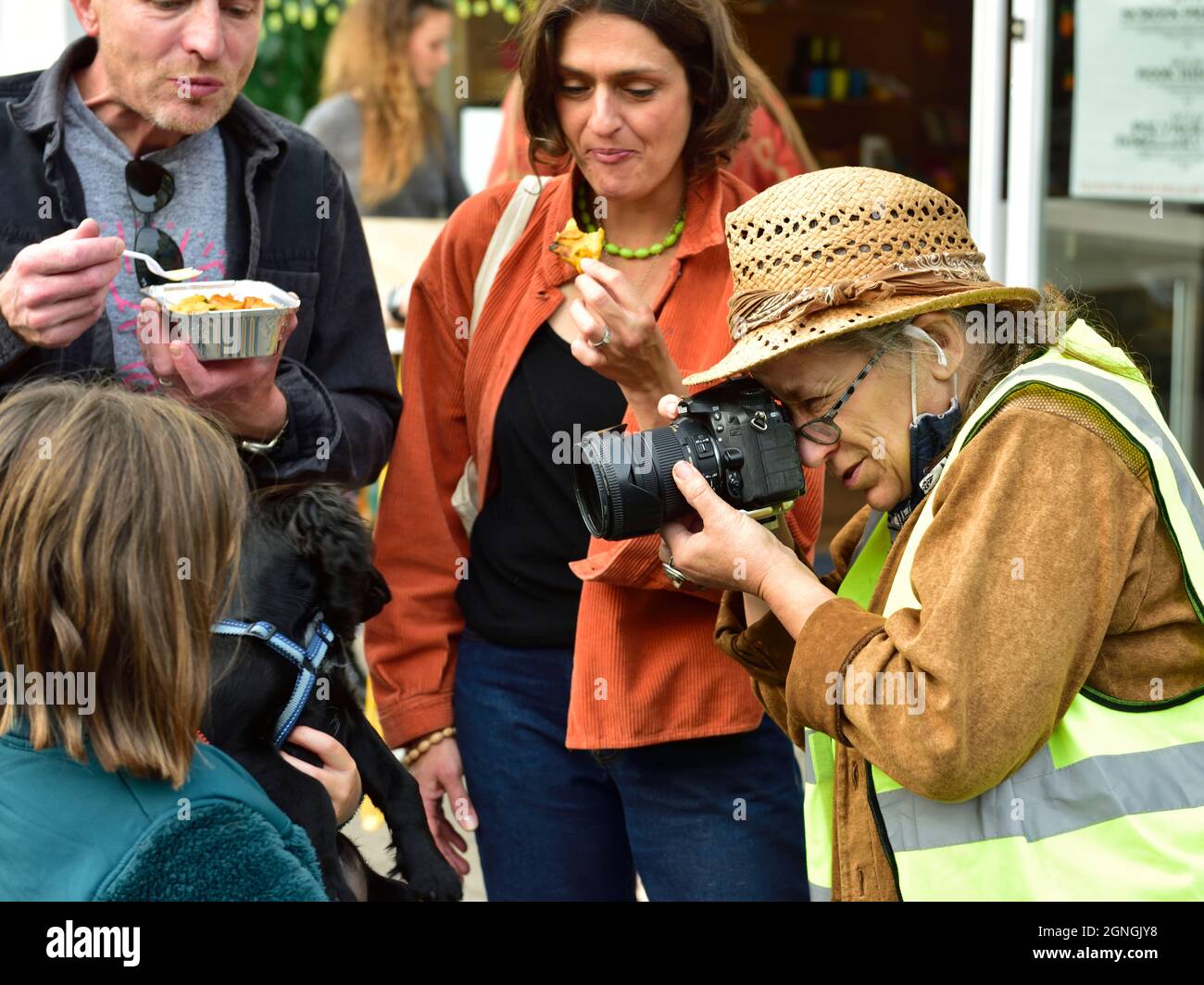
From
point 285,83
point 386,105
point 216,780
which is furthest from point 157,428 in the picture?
point 285,83

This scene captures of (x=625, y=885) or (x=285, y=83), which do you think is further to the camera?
(x=285, y=83)

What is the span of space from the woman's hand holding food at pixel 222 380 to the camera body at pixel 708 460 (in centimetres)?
45

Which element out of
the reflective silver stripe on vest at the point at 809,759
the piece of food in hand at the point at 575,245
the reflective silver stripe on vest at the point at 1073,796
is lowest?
the reflective silver stripe on vest at the point at 809,759

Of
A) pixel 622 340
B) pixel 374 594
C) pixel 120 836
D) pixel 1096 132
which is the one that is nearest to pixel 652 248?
pixel 622 340

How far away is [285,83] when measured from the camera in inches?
240

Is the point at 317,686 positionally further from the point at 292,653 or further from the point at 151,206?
the point at 151,206

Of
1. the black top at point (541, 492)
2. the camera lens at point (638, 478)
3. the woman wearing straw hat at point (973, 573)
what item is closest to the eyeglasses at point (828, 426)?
the woman wearing straw hat at point (973, 573)

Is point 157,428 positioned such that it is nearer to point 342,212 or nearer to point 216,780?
point 216,780

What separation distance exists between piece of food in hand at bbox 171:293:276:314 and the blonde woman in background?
9.69 feet

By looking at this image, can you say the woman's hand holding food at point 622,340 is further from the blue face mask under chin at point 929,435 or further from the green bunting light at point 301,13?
the green bunting light at point 301,13

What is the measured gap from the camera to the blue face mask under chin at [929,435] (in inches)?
63.6

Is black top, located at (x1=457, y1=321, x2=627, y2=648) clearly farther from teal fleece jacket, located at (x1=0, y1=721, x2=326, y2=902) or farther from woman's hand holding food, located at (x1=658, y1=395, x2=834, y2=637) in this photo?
teal fleece jacket, located at (x1=0, y1=721, x2=326, y2=902)
